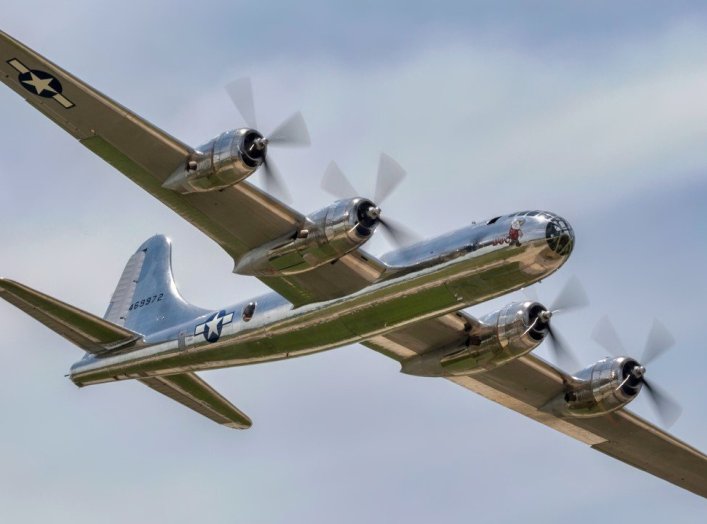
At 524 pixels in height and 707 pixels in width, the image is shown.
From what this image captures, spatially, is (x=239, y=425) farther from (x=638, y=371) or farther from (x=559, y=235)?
(x=559, y=235)

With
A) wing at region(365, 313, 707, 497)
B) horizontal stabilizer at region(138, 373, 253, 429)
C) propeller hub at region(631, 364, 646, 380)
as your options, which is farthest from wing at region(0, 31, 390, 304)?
propeller hub at region(631, 364, 646, 380)

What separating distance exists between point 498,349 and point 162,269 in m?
12.7

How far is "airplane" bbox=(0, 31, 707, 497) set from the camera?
111ft

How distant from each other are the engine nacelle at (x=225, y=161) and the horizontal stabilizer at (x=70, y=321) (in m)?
6.41

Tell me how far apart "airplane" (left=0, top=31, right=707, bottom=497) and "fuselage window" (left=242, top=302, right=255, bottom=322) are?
39 millimetres

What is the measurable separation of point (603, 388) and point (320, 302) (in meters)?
9.87

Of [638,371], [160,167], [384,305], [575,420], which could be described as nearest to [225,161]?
[160,167]

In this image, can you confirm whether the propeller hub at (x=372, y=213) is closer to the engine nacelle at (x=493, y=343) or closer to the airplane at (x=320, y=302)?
the airplane at (x=320, y=302)

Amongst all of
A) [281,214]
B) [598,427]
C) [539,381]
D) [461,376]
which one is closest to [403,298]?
[281,214]

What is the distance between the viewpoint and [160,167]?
34.7m

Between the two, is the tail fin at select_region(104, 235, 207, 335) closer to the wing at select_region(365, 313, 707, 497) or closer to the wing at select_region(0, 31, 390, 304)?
the wing at select_region(0, 31, 390, 304)

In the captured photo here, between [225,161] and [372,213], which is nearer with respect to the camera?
[225,161]

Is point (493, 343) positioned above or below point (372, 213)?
below

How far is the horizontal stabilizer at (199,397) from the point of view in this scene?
41719 millimetres
